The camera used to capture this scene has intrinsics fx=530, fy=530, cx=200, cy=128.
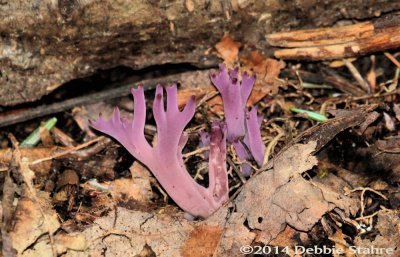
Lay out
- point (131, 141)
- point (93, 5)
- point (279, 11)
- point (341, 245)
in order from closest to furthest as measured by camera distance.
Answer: point (341, 245) → point (131, 141) → point (93, 5) → point (279, 11)

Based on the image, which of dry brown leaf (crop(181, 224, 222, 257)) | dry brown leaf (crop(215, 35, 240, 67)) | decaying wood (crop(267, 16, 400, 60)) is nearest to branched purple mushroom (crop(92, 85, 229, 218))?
dry brown leaf (crop(181, 224, 222, 257))

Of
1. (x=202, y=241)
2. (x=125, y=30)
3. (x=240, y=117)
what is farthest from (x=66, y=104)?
(x=202, y=241)

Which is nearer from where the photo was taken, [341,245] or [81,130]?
[341,245]

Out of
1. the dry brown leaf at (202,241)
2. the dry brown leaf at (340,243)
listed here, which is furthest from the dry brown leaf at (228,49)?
the dry brown leaf at (340,243)

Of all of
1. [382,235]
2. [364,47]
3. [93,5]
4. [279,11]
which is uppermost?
[93,5]

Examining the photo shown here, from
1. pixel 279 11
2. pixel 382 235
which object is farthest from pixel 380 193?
pixel 279 11

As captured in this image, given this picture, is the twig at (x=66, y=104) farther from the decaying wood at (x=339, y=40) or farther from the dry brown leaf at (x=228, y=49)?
the decaying wood at (x=339, y=40)

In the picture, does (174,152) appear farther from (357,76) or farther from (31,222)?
A: (357,76)

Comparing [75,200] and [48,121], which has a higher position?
[48,121]

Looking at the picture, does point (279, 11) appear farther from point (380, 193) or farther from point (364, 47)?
point (380, 193)
